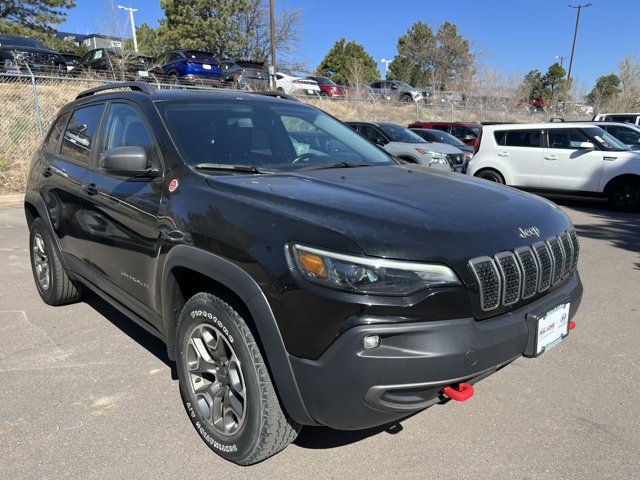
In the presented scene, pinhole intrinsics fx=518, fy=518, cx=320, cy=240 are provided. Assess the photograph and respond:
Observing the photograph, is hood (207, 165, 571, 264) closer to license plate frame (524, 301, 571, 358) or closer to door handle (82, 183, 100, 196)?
license plate frame (524, 301, 571, 358)

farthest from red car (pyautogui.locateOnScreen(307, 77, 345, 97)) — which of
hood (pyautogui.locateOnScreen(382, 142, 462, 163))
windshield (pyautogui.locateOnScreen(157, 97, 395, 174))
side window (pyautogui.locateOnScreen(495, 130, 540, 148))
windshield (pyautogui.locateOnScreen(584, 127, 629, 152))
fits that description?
windshield (pyautogui.locateOnScreen(157, 97, 395, 174))

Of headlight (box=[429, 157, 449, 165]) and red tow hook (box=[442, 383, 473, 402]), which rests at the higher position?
headlight (box=[429, 157, 449, 165])

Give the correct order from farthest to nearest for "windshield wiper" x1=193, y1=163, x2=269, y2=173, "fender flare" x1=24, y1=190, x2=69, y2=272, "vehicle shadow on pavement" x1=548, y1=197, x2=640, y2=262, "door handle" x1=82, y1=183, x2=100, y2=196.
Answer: "vehicle shadow on pavement" x1=548, y1=197, x2=640, y2=262
"fender flare" x1=24, y1=190, x2=69, y2=272
"door handle" x1=82, y1=183, x2=100, y2=196
"windshield wiper" x1=193, y1=163, x2=269, y2=173

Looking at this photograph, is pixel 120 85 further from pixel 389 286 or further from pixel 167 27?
pixel 167 27

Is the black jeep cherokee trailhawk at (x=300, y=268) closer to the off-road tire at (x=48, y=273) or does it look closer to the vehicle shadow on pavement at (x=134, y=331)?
the vehicle shadow on pavement at (x=134, y=331)

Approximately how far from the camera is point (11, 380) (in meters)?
3.35

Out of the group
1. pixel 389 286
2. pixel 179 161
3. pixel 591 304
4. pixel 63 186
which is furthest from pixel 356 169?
pixel 591 304

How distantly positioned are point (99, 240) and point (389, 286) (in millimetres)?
2234

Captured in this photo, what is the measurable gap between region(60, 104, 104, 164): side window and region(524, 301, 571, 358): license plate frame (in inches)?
123

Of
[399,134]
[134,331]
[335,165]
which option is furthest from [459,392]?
Answer: [399,134]

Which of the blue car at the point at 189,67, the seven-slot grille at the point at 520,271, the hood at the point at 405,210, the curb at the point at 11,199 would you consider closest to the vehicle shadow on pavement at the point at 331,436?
the seven-slot grille at the point at 520,271

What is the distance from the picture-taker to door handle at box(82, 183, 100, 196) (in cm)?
340

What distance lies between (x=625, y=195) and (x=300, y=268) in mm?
9744

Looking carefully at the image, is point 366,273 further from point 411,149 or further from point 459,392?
point 411,149
